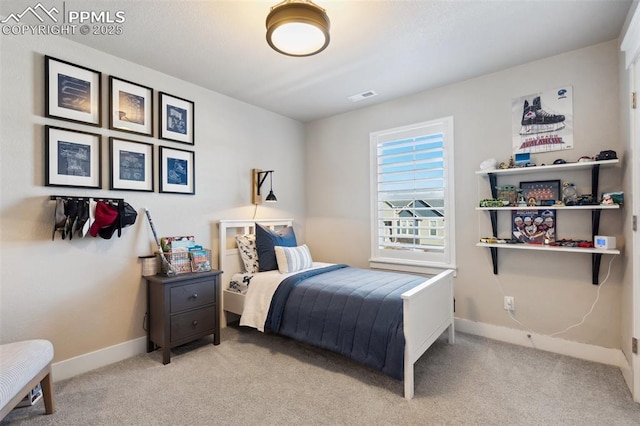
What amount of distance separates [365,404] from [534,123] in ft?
9.04

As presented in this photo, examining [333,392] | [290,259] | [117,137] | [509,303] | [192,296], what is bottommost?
[333,392]

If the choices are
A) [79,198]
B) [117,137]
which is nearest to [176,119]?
[117,137]

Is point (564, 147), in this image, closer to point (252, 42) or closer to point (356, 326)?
point (356, 326)

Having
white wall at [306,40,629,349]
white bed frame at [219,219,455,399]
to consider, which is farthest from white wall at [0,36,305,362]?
white wall at [306,40,629,349]

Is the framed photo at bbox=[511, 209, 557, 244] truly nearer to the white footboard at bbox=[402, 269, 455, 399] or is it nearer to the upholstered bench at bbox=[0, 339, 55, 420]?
the white footboard at bbox=[402, 269, 455, 399]

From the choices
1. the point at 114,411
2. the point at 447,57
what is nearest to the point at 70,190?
the point at 114,411

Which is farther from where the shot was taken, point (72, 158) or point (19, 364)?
point (72, 158)

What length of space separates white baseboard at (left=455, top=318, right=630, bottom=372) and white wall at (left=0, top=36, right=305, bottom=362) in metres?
2.84

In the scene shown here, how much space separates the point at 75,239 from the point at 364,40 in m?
2.75

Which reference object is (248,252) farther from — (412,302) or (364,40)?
(364,40)

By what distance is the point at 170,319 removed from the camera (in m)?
2.63

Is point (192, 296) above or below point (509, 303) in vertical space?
above

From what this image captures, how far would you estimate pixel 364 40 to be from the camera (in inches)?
96.5

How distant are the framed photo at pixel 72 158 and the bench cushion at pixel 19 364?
116cm
